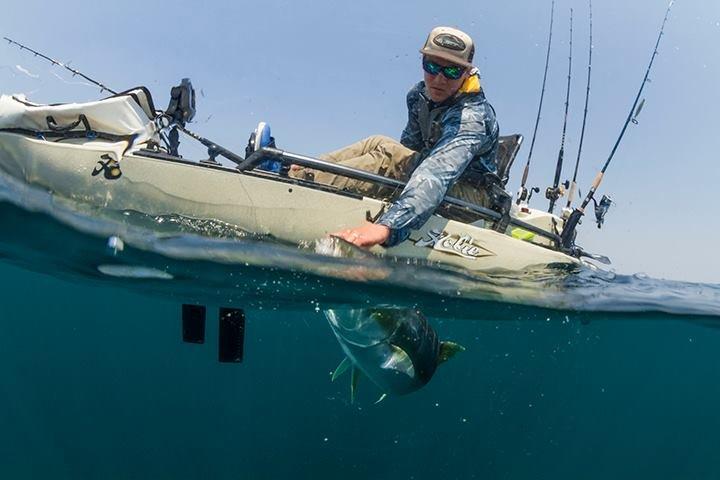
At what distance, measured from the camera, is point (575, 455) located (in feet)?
161

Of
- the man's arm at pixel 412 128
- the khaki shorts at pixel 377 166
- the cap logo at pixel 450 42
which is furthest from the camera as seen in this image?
the man's arm at pixel 412 128

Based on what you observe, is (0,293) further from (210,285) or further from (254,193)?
(254,193)

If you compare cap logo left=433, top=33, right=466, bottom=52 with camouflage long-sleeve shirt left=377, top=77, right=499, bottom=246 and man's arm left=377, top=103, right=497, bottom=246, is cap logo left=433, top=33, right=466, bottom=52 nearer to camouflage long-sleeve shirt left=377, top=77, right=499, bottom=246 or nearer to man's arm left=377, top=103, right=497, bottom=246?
camouflage long-sleeve shirt left=377, top=77, right=499, bottom=246

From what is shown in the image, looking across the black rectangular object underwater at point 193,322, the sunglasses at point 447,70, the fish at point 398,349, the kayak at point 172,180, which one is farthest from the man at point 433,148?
the black rectangular object underwater at point 193,322

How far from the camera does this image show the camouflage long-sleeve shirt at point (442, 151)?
15.1 ft

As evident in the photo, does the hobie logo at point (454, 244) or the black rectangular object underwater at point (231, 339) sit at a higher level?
the hobie logo at point (454, 244)

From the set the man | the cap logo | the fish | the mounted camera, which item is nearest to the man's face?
the man

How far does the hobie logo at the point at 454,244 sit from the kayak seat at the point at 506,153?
3.66 feet

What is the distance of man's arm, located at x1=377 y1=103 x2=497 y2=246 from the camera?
180 inches

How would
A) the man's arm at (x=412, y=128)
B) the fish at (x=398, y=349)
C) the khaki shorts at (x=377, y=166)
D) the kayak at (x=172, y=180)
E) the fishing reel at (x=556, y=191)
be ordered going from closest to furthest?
the kayak at (x=172, y=180), the khaki shorts at (x=377, y=166), the man's arm at (x=412, y=128), the fish at (x=398, y=349), the fishing reel at (x=556, y=191)

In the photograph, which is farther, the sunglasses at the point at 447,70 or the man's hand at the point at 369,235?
the sunglasses at the point at 447,70

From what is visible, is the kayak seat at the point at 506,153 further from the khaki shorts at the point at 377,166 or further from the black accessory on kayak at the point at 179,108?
the black accessory on kayak at the point at 179,108

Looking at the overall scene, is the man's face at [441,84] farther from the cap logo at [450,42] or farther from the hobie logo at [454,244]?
the hobie logo at [454,244]

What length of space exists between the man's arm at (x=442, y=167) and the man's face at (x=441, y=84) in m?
0.19
